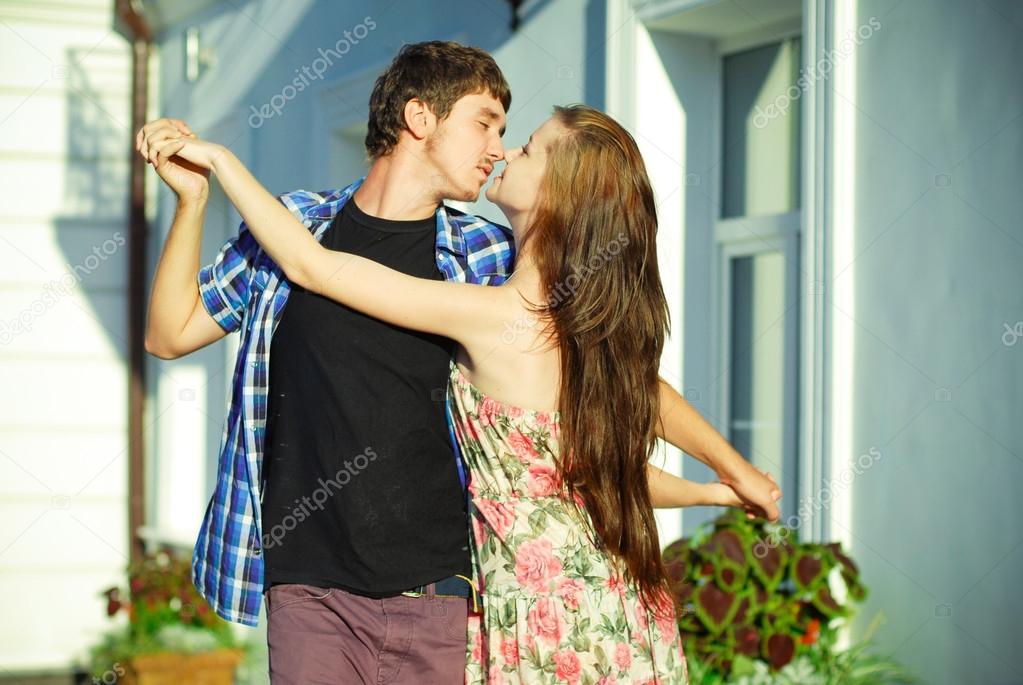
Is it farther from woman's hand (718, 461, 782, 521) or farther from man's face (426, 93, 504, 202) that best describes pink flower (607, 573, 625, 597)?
man's face (426, 93, 504, 202)

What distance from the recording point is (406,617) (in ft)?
7.22

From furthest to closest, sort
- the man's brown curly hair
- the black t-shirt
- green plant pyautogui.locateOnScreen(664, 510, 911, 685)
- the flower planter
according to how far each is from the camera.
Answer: the flower planter → green plant pyautogui.locateOnScreen(664, 510, 911, 685) → the man's brown curly hair → the black t-shirt

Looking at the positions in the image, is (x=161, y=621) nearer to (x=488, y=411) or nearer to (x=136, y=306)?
(x=136, y=306)

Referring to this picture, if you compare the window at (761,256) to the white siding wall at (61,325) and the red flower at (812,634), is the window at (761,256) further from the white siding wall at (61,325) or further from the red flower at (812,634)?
the white siding wall at (61,325)

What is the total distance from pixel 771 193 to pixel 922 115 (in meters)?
0.83

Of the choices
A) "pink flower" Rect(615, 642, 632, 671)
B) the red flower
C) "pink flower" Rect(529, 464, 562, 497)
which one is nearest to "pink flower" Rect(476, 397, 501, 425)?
"pink flower" Rect(529, 464, 562, 497)

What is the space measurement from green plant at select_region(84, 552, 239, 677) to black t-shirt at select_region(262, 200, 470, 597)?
4068 mm

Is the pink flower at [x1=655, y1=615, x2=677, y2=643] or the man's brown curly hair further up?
the man's brown curly hair

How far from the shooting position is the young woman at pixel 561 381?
2.11 meters

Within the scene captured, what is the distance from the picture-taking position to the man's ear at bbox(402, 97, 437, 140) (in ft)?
8.14

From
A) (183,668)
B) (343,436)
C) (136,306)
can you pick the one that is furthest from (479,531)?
(136,306)

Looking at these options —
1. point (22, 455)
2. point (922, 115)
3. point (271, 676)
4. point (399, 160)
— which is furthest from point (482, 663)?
point (22, 455)

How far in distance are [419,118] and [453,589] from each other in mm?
897

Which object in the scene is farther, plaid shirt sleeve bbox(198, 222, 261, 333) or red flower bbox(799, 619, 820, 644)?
red flower bbox(799, 619, 820, 644)
